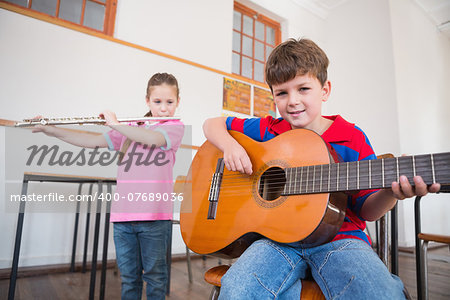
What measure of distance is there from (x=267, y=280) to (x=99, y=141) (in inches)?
40.3

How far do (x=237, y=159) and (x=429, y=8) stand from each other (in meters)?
4.61

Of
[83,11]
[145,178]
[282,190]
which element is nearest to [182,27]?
[83,11]

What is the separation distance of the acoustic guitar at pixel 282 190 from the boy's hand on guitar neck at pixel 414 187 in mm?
13

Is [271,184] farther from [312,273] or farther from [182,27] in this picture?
[182,27]

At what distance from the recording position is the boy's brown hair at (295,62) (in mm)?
854

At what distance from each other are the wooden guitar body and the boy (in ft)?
0.14

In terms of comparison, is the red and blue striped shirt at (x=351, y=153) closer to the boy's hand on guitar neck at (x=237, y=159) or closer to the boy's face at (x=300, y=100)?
the boy's face at (x=300, y=100)

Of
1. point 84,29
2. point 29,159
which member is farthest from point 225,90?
point 29,159

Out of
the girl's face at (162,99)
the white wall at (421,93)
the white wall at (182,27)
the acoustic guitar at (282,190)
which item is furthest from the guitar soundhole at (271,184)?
the white wall at (421,93)

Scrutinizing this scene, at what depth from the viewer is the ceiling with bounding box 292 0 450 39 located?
3826 mm

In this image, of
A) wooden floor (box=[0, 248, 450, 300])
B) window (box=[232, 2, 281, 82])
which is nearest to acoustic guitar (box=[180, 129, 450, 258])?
wooden floor (box=[0, 248, 450, 300])

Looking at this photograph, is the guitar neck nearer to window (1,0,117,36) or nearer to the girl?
the girl

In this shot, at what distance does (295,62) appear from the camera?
86 centimetres

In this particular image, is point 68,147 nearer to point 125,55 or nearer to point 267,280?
point 125,55
